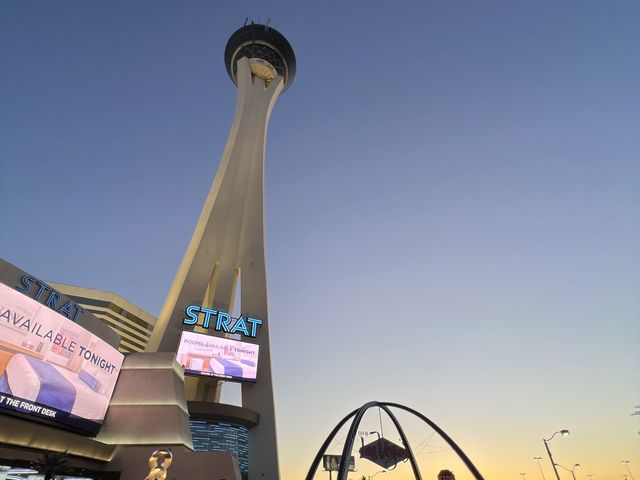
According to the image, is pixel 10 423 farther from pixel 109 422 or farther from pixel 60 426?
pixel 109 422

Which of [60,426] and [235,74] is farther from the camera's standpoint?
[235,74]

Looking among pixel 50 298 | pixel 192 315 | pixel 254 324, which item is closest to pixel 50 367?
pixel 50 298

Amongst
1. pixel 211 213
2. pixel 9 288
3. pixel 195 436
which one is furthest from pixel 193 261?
pixel 9 288

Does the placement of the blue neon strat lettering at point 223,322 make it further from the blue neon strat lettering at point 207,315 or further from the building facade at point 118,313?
the building facade at point 118,313

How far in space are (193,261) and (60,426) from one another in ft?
88.1

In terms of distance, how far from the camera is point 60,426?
1856cm

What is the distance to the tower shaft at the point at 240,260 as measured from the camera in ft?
126

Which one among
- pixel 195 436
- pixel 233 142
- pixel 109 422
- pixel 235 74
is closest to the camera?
pixel 109 422

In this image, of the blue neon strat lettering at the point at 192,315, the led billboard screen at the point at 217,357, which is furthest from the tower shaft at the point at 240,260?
the led billboard screen at the point at 217,357

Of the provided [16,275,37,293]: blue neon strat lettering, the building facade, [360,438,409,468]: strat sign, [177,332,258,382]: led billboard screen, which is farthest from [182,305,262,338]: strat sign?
the building facade

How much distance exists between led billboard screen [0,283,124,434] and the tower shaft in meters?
17.7

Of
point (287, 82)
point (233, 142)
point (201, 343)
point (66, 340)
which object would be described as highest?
point (287, 82)

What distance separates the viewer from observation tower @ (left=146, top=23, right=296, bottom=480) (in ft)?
127

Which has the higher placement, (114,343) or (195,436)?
(114,343)
